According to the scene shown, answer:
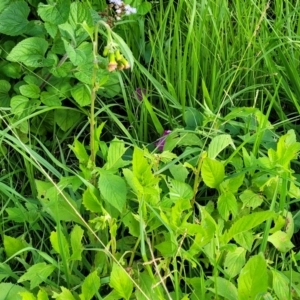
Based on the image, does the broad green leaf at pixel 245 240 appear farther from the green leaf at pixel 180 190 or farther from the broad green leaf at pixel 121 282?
the broad green leaf at pixel 121 282

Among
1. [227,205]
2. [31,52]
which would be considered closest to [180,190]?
[227,205]

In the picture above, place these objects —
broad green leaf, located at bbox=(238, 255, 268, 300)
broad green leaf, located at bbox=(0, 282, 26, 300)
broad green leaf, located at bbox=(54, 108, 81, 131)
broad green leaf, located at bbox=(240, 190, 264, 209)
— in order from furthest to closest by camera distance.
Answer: broad green leaf, located at bbox=(54, 108, 81, 131), broad green leaf, located at bbox=(240, 190, 264, 209), broad green leaf, located at bbox=(0, 282, 26, 300), broad green leaf, located at bbox=(238, 255, 268, 300)

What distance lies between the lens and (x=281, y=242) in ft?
4.11

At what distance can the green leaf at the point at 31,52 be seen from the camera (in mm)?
1459

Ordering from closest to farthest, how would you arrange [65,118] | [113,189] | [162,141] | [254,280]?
1. [254,280]
2. [113,189]
3. [162,141]
4. [65,118]

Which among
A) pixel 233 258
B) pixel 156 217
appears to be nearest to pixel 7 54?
pixel 156 217

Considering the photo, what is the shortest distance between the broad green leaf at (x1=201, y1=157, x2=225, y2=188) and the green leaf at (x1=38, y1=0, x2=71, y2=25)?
0.52 meters

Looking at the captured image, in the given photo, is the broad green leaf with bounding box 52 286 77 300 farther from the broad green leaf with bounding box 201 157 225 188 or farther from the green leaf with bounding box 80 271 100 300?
the broad green leaf with bounding box 201 157 225 188

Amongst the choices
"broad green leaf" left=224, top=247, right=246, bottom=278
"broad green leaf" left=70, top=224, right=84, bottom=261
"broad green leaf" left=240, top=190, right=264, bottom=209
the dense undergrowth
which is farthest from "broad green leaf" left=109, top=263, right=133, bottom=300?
"broad green leaf" left=240, top=190, right=264, bottom=209

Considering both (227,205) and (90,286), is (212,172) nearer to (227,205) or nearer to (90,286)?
(227,205)

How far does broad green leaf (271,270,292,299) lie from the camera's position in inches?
44.6

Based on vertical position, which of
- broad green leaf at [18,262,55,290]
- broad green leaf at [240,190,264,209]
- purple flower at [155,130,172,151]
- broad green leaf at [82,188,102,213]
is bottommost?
broad green leaf at [240,190,264,209]

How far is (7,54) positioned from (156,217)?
678 millimetres

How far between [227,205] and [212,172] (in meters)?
0.08
